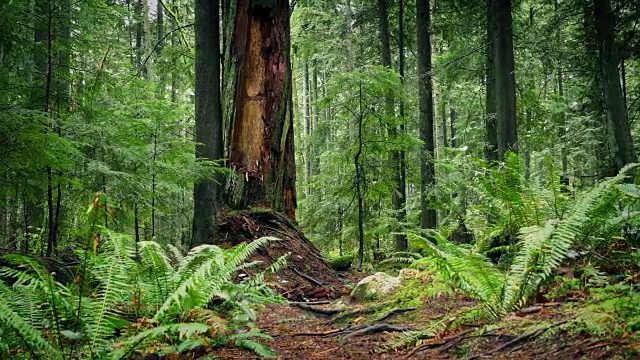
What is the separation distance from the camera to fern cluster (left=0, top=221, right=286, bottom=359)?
8.39ft

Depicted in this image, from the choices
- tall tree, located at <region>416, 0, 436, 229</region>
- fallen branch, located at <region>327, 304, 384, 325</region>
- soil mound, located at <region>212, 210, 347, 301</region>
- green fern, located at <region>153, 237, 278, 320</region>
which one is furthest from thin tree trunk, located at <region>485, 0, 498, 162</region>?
green fern, located at <region>153, 237, 278, 320</region>

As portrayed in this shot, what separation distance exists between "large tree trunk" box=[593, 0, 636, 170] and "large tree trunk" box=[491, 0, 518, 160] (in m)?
1.64

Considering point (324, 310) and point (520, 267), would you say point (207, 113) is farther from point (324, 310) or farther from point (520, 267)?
point (520, 267)

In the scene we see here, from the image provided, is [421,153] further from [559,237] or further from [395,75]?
[559,237]

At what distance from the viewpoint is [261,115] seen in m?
6.73

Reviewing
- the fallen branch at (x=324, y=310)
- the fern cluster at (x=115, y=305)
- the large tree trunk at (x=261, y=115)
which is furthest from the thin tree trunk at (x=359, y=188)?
the fern cluster at (x=115, y=305)

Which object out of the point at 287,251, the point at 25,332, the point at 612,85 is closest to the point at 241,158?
the point at 287,251

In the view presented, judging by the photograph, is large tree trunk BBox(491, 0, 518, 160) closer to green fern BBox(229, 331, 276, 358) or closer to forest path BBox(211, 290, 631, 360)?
forest path BBox(211, 290, 631, 360)

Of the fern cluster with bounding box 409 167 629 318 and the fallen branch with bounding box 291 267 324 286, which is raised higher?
the fern cluster with bounding box 409 167 629 318

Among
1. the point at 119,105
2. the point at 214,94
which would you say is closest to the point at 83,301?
the point at 214,94

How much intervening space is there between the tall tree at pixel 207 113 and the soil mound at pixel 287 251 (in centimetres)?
50

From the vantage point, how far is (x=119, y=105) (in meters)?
7.97

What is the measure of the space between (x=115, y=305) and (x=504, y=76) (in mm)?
9180

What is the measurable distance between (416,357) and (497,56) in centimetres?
899
